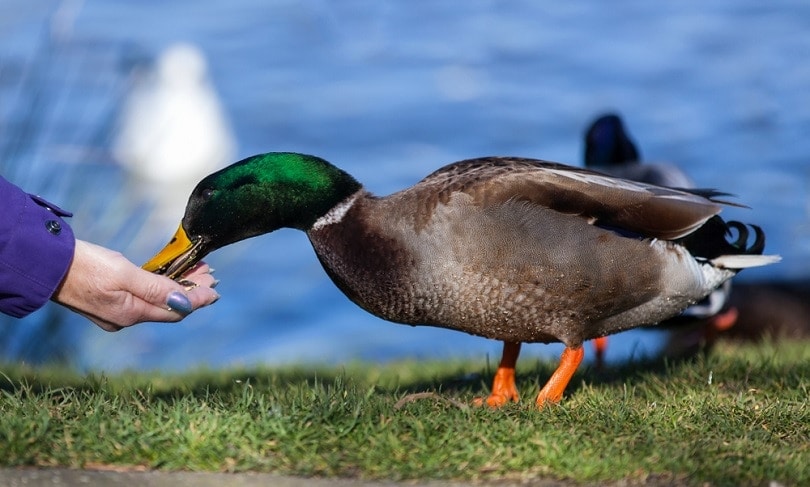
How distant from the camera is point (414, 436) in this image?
11.4 ft

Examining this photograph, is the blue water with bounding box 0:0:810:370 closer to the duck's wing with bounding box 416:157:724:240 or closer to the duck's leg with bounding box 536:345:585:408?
the duck's wing with bounding box 416:157:724:240

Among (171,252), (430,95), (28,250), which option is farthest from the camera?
(430,95)

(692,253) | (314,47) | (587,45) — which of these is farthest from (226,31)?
(692,253)

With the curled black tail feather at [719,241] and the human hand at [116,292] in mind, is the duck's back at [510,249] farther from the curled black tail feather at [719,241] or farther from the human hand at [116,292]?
the human hand at [116,292]

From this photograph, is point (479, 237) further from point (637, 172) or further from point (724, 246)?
point (637, 172)

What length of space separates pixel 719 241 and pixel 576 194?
31.7 inches

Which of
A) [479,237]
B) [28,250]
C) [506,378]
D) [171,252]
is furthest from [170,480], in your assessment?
[506,378]

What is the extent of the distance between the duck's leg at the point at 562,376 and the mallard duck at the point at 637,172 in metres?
1.04

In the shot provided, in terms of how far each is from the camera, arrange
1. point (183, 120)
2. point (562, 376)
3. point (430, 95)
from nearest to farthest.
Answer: point (562, 376) < point (183, 120) < point (430, 95)

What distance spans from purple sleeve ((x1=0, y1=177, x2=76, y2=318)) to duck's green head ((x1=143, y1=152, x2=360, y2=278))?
54 cm

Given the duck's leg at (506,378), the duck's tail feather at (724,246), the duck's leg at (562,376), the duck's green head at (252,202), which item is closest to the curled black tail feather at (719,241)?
the duck's tail feather at (724,246)

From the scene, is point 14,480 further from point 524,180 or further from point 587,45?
point 587,45

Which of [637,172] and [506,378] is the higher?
[637,172]

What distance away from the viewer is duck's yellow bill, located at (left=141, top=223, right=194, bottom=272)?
420 cm
